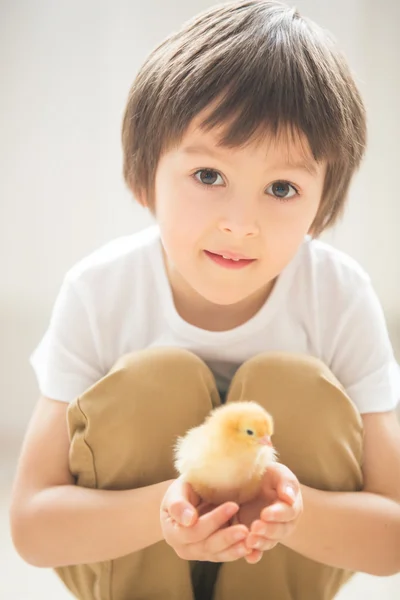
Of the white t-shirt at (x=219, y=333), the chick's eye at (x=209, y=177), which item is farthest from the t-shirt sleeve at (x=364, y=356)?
the chick's eye at (x=209, y=177)

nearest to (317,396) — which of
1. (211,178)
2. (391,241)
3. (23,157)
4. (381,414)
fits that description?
(381,414)

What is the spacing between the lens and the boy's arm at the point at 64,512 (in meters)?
0.81

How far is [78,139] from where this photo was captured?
4.36 feet

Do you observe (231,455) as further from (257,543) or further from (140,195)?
(140,195)

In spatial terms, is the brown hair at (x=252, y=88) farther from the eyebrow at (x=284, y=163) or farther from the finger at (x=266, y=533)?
the finger at (x=266, y=533)

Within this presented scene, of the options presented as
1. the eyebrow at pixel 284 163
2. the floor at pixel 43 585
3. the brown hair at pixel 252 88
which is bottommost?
the floor at pixel 43 585

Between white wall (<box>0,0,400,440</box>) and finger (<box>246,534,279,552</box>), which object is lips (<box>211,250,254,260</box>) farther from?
white wall (<box>0,0,400,440</box>)

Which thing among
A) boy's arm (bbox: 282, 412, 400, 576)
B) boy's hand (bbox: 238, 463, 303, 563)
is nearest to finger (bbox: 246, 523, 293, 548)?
boy's hand (bbox: 238, 463, 303, 563)

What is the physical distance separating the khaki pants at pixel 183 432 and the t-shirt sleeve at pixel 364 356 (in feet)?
0.24

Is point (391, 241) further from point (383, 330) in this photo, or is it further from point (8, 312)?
point (8, 312)

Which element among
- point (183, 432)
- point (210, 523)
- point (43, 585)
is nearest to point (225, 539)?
point (210, 523)

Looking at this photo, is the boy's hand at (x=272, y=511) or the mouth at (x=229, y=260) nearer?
the boy's hand at (x=272, y=511)

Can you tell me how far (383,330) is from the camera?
0.95m

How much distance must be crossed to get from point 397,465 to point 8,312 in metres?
0.73
